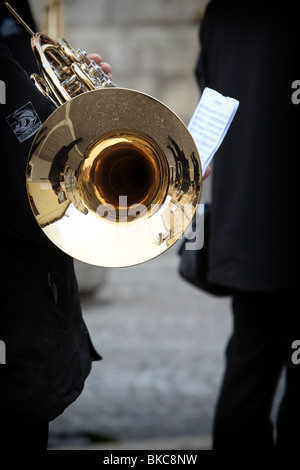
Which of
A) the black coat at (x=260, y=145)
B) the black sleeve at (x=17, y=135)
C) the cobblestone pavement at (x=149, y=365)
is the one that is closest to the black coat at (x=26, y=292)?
the black sleeve at (x=17, y=135)

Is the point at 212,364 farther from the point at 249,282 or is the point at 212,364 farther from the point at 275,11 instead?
the point at 275,11

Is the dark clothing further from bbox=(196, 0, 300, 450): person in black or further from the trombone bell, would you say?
bbox=(196, 0, 300, 450): person in black

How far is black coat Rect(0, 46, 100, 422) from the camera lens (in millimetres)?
1318

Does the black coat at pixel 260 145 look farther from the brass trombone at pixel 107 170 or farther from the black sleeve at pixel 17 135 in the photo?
the black sleeve at pixel 17 135

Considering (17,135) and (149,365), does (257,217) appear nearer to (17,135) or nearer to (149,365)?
(17,135)

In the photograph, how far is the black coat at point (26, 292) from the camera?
1.32 metres

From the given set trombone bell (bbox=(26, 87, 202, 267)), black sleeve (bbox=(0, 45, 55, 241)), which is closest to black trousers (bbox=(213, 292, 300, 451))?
trombone bell (bbox=(26, 87, 202, 267))

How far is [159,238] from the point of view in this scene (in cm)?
143

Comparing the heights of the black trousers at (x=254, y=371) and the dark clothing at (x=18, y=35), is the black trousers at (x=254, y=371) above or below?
below

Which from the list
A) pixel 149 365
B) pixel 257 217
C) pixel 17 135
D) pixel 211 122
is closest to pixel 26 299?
pixel 17 135

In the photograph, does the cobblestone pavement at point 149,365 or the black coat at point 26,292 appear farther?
the cobblestone pavement at point 149,365

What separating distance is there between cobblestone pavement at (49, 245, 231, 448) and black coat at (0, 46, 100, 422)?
126cm

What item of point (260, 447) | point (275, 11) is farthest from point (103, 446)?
point (275, 11)

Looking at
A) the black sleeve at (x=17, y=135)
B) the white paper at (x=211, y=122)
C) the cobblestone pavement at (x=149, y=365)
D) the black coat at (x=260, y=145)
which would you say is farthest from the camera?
the cobblestone pavement at (x=149, y=365)
